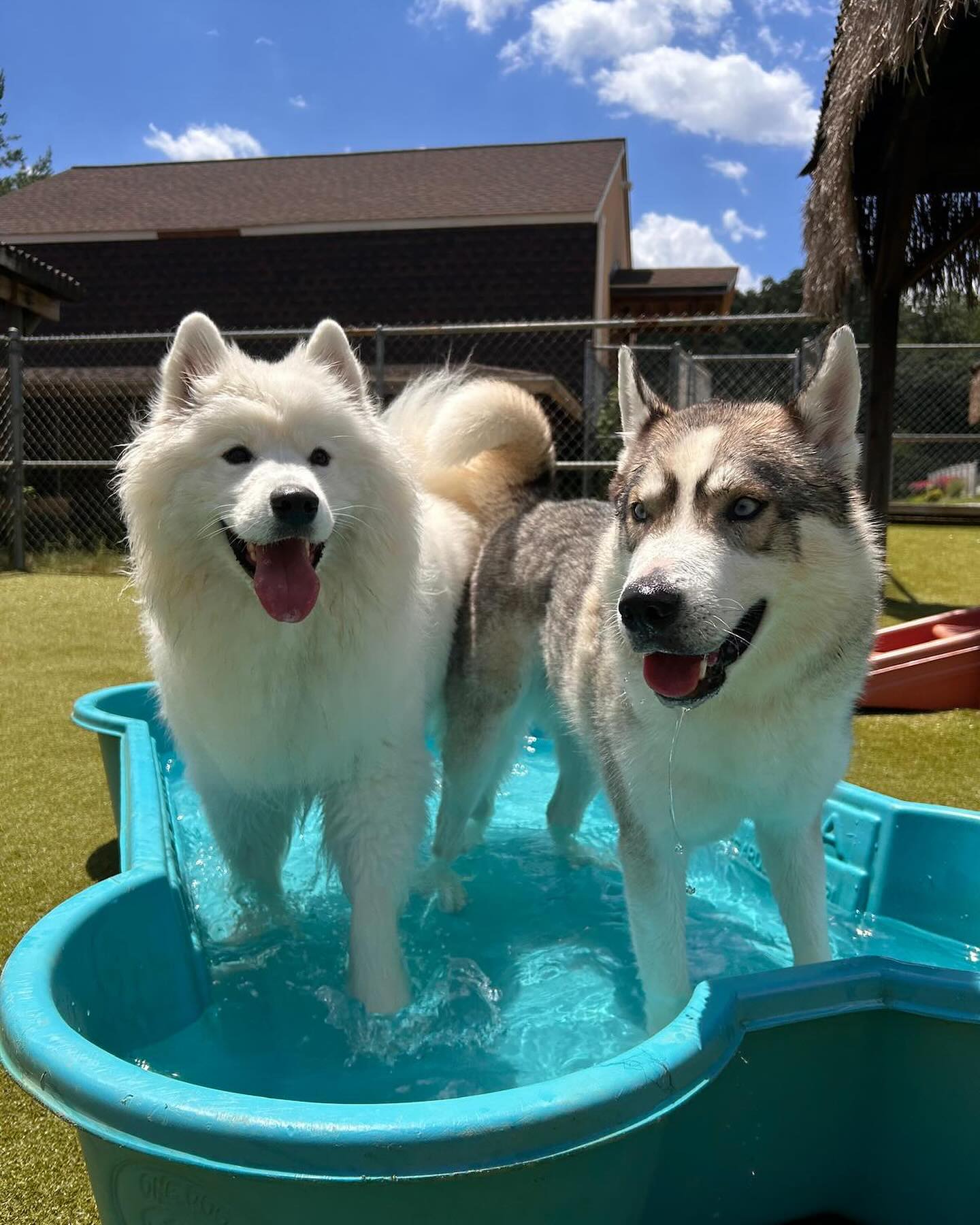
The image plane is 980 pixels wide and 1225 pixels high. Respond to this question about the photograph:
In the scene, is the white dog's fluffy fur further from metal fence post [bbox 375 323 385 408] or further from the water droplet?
metal fence post [bbox 375 323 385 408]

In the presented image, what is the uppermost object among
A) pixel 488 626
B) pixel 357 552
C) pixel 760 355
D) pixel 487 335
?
pixel 487 335

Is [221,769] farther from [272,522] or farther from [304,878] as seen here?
[304,878]

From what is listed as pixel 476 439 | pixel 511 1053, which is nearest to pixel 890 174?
pixel 476 439

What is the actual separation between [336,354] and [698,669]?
155 centimetres

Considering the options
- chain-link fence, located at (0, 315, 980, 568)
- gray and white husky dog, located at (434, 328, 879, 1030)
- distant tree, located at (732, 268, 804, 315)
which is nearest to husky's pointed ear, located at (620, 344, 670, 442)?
gray and white husky dog, located at (434, 328, 879, 1030)

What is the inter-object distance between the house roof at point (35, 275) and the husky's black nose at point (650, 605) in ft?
22.0

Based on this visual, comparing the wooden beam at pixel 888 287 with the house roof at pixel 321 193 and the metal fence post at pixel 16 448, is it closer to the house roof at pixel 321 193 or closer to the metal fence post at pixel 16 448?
the metal fence post at pixel 16 448

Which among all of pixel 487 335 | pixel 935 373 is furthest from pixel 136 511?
pixel 935 373

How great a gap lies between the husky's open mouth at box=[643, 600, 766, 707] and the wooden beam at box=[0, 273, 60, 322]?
24.1ft

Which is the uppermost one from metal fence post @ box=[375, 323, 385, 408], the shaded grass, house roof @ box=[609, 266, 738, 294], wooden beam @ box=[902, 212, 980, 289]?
house roof @ box=[609, 266, 738, 294]

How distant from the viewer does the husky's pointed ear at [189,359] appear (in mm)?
2578

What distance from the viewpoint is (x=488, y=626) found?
3.53 meters

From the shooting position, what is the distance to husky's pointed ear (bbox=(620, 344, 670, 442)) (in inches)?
101

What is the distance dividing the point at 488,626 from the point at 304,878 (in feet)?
4.09
